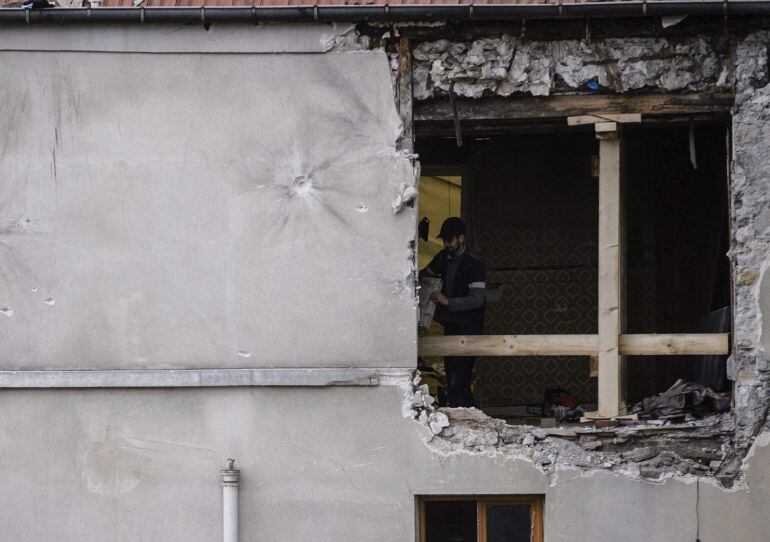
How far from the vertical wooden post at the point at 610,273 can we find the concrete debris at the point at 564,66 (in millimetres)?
381

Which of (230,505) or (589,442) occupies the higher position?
(589,442)

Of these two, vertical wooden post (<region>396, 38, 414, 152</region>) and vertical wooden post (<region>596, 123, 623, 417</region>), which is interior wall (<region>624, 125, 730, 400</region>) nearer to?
vertical wooden post (<region>596, 123, 623, 417</region>)

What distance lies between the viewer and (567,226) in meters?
10.2

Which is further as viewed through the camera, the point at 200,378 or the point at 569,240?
the point at 569,240

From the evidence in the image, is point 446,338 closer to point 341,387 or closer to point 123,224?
point 341,387

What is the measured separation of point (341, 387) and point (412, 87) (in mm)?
2125

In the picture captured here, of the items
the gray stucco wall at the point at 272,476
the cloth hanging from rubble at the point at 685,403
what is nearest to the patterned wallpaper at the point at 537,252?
the cloth hanging from rubble at the point at 685,403

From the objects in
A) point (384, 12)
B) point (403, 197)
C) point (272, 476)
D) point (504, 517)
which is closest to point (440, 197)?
point (403, 197)

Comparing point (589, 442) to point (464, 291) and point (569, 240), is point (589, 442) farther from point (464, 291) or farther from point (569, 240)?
point (569, 240)

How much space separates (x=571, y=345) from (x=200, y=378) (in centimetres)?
258

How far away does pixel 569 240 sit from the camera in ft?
33.6

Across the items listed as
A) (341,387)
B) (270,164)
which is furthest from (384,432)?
(270,164)

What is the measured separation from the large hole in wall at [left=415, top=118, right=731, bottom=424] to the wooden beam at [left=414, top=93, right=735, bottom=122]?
2416mm

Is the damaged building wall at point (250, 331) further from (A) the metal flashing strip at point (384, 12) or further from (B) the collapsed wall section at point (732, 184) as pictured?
(A) the metal flashing strip at point (384, 12)
